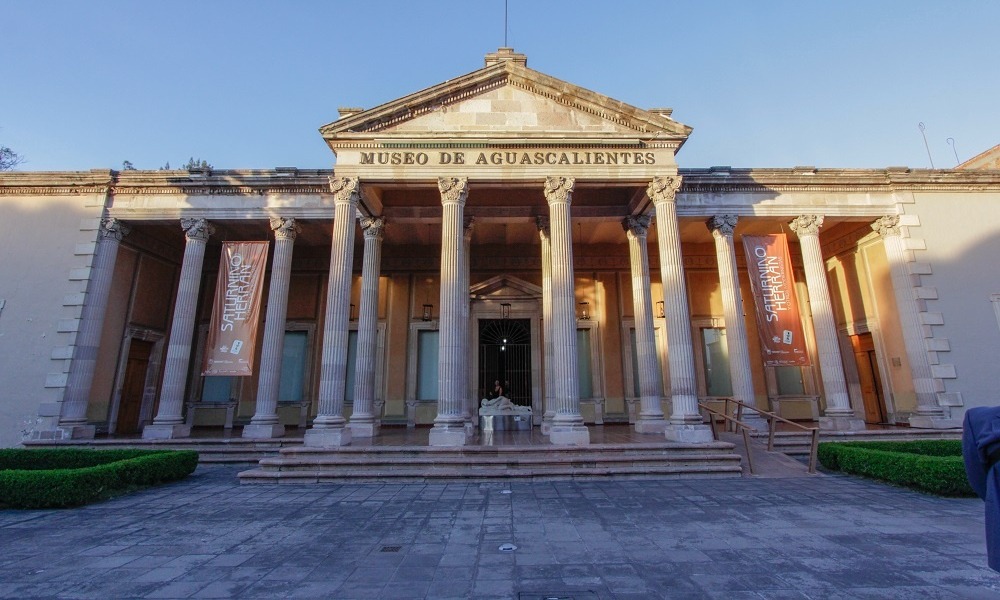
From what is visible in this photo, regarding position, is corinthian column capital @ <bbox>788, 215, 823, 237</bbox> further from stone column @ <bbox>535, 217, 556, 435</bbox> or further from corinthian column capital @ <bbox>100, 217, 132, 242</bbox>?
corinthian column capital @ <bbox>100, 217, 132, 242</bbox>

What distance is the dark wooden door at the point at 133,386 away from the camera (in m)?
14.4

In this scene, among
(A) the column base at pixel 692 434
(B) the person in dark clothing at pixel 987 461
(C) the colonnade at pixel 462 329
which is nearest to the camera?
(B) the person in dark clothing at pixel 987 461

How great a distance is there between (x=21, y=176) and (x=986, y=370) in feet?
93.3

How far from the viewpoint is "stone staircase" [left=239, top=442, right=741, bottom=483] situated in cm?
869

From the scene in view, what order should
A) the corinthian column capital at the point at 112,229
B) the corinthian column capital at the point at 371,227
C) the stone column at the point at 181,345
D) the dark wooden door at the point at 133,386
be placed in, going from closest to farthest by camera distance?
the stone column at the point at 181,345 < the corinthian column capital at the point at 371,227 < the corinthian column capital at the point at 112,229 < the dark wooden door at the point at 133,386

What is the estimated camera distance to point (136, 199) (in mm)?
13555

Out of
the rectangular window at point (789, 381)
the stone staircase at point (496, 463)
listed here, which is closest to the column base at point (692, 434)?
the stone staircase at point (496, 463)

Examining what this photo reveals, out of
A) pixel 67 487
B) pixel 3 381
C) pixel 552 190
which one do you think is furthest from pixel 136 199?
pixel 552 190

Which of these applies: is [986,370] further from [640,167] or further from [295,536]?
[295,536]

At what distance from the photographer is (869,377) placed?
589 inches

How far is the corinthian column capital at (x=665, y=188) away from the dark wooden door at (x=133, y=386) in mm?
16896

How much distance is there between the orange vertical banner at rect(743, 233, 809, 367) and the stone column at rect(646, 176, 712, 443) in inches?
118

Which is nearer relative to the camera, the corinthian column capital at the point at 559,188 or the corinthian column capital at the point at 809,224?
the corinthian column capital at the point at 559,188

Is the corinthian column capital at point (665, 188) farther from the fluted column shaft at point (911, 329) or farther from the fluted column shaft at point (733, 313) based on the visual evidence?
the fluted column shaft at point (911, 329)
